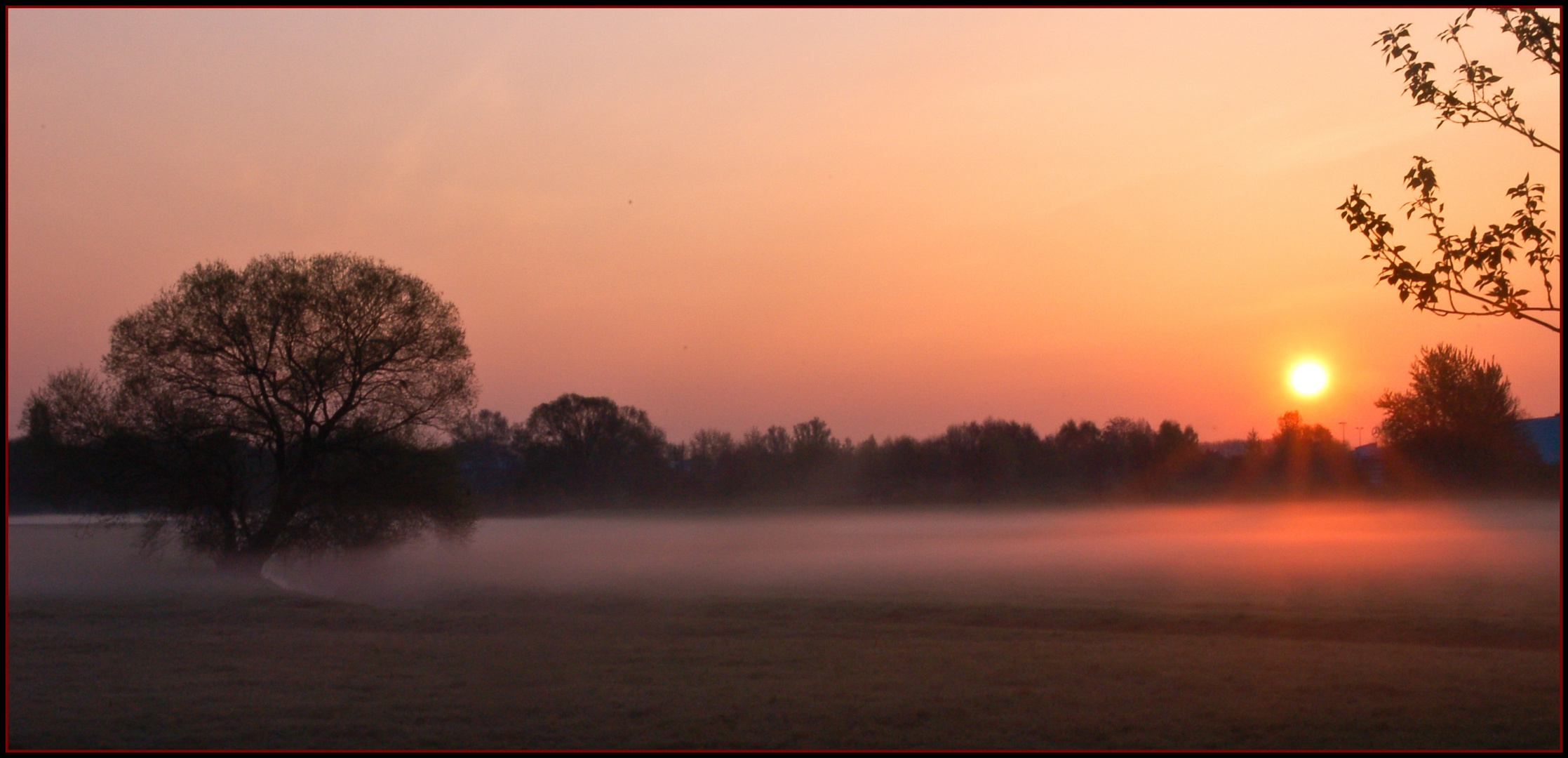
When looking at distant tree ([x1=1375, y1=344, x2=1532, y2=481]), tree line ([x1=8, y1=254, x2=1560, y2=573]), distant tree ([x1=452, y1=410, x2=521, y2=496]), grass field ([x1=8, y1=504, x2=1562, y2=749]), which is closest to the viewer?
grass field ([x1=8, y1=504, x2=1562, y2=749])

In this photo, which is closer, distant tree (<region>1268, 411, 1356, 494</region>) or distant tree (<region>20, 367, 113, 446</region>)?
distant tree (<region>20, 367, 113, 446</region>)

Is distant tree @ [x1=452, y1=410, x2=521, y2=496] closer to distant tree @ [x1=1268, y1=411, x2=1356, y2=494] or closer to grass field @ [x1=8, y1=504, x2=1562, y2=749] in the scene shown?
distant tree @ [x1=1268, y1=411, x2=1356, y2=494]

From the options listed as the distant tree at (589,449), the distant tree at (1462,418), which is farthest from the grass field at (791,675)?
the distant tree at (589,449)

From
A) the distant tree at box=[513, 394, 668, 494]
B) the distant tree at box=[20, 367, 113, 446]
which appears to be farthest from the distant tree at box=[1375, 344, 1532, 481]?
the distant tree at box=[20, 367, 113, 446]

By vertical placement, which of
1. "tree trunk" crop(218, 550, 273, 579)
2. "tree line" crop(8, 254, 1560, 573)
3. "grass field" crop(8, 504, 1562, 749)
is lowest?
"grass field" crop(8, 504, 1562, 749)

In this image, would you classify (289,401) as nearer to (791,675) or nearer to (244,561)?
(244,561)

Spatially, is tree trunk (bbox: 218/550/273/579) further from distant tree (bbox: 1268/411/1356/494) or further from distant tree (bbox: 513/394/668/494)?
distant tree (bbox: 1268/411/1356/494)

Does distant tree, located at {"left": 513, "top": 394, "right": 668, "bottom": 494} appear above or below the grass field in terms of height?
above

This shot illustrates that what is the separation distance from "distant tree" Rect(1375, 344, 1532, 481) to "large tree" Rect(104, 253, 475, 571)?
73015mm

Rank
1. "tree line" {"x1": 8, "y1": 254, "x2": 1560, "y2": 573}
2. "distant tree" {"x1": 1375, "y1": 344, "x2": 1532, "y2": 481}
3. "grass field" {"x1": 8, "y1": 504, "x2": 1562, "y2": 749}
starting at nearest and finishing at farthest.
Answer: "grass field" {"x1": 8, "y1": 504, "x2": 1562, "y2": 749} < "tree line" {"x1": 8, "y1": 254, "x2": 1560, "y2": 573} < "distant tree" {"x1": 1375, "y1": 344, "x2": 1532, "y2": 481}

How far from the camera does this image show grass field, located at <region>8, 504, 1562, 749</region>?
31.8 ft

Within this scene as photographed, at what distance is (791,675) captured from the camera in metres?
12.6

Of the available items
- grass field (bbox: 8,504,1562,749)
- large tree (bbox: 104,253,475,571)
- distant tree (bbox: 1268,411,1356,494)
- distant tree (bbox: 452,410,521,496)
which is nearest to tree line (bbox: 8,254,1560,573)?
large tree (bbox: 104,253,475,571)

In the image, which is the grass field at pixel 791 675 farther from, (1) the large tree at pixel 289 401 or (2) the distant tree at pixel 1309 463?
(2) the distant tree at pixel 1309 463
